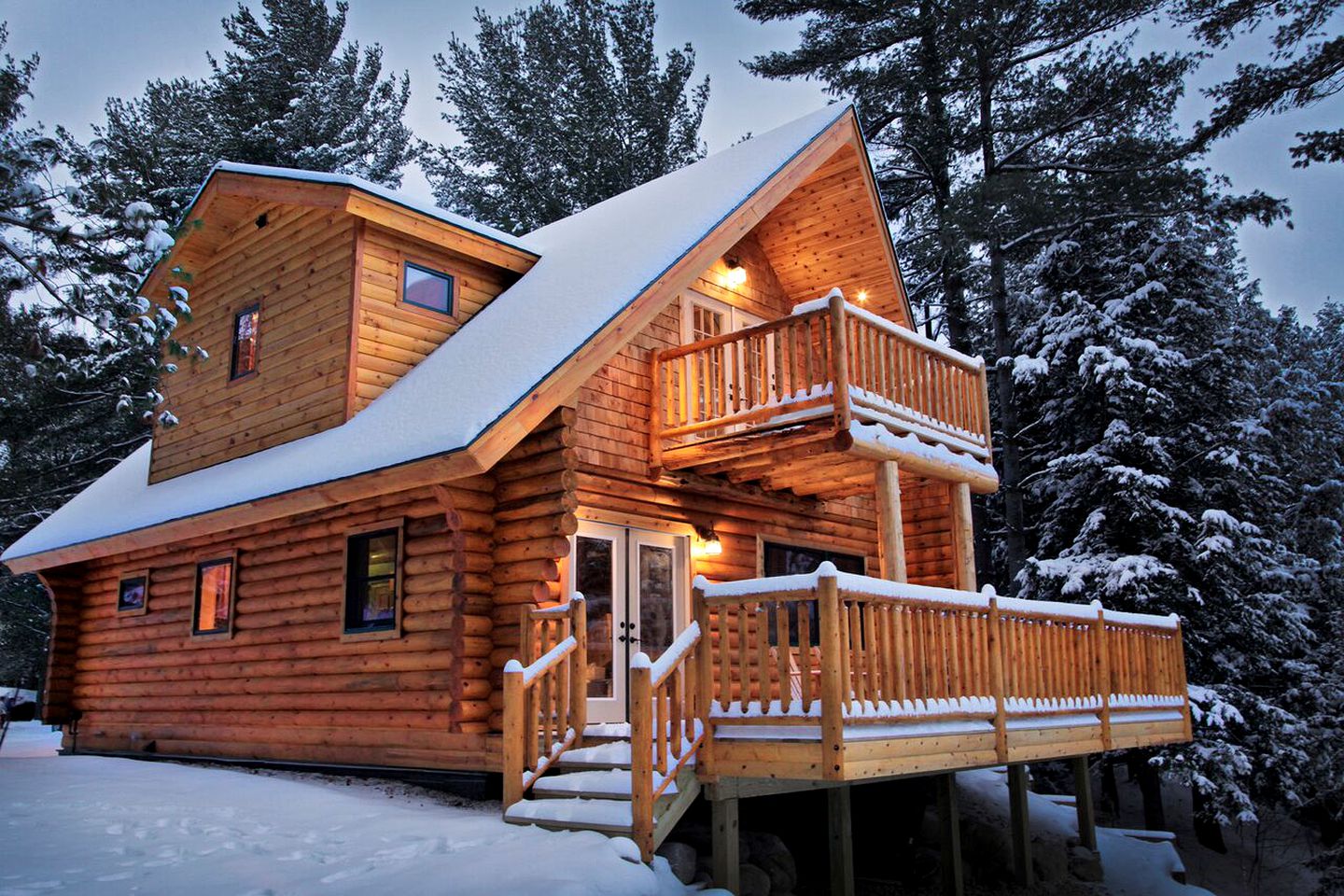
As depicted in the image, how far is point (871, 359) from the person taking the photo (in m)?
11.6

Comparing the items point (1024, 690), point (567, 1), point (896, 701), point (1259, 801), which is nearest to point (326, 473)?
point (896, 701)

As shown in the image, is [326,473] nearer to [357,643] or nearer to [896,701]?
[357,643]

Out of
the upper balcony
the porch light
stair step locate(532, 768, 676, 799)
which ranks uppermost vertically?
the porch light

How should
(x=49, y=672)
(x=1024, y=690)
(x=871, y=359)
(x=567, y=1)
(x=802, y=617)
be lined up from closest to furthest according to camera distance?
(x=802, y=617) → (x=1024, y=690) → (x=871, y=359) → (x=49, y=672) → (x=567, y=1)

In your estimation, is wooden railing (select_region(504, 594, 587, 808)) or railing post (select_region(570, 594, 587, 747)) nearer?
wooden railing (select_region(504, 594, 587, 808))

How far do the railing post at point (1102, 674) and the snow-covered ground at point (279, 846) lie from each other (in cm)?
584

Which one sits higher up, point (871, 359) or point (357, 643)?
Result: point (871, 359)

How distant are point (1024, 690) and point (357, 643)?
672 centimetres

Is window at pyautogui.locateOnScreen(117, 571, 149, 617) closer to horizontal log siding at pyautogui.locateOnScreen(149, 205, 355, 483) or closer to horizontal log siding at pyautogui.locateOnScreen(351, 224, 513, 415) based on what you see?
horizontal log siding at pyautogui.locateOnScreen(149, 205, 355, 483)

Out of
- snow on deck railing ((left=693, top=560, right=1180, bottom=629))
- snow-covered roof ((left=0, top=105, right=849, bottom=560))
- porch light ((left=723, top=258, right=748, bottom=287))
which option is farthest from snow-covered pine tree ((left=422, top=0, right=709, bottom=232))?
snow on deck railing ((left=693, top=560, right=1180, bottom=629))

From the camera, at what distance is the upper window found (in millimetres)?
13328

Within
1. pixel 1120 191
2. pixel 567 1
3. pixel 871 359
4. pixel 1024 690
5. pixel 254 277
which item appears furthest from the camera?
pixel 567 1

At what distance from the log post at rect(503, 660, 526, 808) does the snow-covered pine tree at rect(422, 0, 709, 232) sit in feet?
69.7

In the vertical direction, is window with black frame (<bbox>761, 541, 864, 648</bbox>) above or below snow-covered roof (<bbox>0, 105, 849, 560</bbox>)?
below
